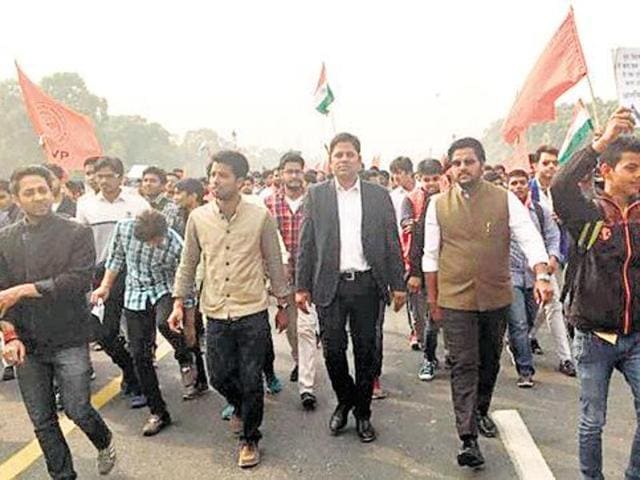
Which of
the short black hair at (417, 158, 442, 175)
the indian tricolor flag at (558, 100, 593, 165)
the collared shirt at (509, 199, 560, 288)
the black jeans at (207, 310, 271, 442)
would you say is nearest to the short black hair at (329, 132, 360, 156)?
the black jeans at (207, 310, 271, 442)

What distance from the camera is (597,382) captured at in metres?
3.16

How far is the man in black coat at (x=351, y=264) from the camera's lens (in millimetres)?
4316

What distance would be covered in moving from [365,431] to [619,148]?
7.65ft

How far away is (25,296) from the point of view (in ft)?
11.4

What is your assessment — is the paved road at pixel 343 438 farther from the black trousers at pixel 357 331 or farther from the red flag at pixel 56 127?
the red flag at pixel 56 127

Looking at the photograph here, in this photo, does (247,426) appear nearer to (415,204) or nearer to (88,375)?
(88,375)

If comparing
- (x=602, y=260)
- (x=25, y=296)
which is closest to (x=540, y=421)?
(x=602, y=260)

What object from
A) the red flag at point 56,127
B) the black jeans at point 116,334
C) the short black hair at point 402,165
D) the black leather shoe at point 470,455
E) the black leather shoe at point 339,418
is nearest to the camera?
the black leather shoe at point 470,455

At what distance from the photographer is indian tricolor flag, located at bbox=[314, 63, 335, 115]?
37.3ft

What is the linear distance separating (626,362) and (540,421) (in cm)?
150

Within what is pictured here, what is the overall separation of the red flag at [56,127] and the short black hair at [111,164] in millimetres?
3284

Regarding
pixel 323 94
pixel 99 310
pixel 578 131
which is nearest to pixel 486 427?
pixel 99 310

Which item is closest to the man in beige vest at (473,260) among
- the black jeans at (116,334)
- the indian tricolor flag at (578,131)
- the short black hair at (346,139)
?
the short black hair at (346,139)

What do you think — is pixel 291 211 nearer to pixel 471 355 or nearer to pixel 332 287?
pixel 332 287
